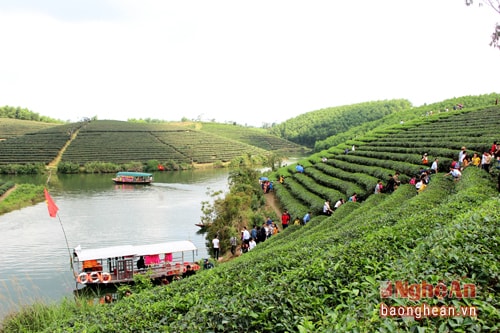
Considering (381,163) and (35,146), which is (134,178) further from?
(35,146)

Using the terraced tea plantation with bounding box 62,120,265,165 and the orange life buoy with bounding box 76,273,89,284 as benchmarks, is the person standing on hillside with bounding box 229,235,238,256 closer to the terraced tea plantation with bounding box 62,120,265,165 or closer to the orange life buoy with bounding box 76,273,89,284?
the orange life buoy with bounding box 76,273,89,284

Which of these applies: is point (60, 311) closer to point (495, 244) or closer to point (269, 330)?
point (269, 330)

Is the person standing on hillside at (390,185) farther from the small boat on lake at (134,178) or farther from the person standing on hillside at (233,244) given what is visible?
the small boat on lake at (134,178)

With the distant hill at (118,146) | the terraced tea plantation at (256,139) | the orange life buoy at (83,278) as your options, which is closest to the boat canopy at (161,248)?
the orange life buoy at (83,278)

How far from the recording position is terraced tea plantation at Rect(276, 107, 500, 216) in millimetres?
23062

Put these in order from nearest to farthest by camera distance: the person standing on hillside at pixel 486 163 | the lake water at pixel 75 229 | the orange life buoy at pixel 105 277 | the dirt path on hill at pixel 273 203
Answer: the person standing on hillside at pixel 486 163, the orange life buoy at pixel 105 277, the lake water at pixel 75 229, the dirt path on hill at pixel 273 203

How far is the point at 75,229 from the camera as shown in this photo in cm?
3017

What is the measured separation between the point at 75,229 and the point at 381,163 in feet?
75.5

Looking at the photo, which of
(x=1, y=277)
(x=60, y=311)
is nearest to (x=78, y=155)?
(x=1, y=277)

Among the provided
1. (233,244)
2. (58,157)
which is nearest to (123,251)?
(233,244)

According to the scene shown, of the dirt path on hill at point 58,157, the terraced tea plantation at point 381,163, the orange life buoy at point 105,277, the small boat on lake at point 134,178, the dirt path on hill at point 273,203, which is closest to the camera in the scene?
the orange life buoy at point 105,277

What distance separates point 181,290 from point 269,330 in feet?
13.3

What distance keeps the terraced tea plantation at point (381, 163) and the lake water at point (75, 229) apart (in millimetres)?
7787

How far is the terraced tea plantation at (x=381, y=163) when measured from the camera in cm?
2306
